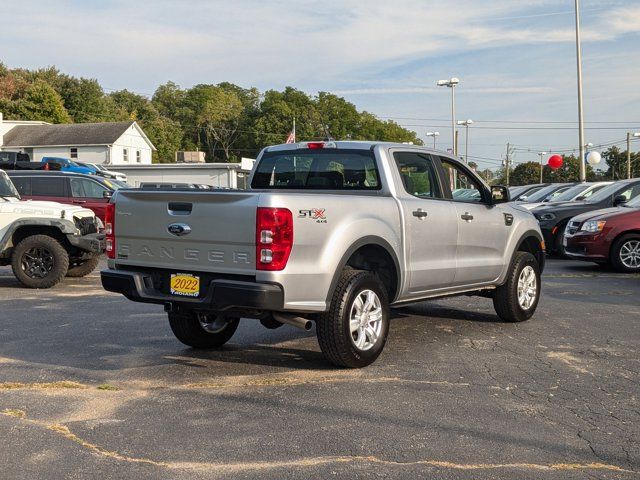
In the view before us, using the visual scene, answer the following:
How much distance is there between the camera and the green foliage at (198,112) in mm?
75125

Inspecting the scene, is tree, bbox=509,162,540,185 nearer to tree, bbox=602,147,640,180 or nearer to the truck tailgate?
tree, bbox=602,147,640,180

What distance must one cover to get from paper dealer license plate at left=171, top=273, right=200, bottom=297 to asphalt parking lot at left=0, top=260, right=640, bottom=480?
686 millimetres

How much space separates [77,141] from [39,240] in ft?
168

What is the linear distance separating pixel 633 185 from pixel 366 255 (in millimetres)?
11020

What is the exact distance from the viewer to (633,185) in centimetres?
1557

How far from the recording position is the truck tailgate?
5.59 m

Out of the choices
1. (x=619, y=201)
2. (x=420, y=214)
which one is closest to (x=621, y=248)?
(x=619, y=201)

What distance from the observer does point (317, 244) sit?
574 cm

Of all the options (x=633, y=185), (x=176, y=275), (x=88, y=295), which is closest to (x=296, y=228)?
(x=176, y=275)

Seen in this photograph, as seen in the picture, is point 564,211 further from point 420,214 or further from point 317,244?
point 317,244

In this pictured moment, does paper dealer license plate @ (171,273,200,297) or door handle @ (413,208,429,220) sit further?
door handle @ (413,208,429,220)

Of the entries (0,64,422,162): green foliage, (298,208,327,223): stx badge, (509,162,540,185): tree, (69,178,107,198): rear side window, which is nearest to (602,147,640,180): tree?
(509,162,540,185): tree

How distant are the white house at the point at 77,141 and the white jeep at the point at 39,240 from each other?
47307 mm

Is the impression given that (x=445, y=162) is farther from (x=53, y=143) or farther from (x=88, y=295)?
(x=53, y=143)
